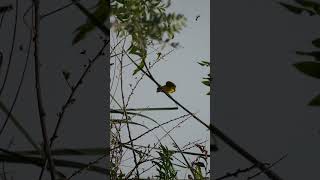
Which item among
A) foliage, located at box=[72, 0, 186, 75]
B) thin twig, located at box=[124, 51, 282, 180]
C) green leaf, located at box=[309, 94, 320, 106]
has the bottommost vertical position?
thin twig, located at box=[124, 51, 282, 180]

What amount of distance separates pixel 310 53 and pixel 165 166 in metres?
0.41

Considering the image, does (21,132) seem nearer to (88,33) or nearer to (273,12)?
(88,33)

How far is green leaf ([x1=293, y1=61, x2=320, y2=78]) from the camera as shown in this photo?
843mm

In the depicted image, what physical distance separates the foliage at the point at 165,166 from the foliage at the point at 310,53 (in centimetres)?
34

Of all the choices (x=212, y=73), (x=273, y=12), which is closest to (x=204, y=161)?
(x=212, y=73)

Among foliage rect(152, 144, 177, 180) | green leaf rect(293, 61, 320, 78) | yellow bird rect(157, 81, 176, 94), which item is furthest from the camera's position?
foliage rect(152, 144, 177, 180)

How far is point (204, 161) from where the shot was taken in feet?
3.88

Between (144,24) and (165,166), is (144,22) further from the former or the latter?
(165,166)

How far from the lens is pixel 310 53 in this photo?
0.87 m

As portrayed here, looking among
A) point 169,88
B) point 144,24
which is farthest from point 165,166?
point 144,24

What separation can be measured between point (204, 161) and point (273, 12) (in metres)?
0.40

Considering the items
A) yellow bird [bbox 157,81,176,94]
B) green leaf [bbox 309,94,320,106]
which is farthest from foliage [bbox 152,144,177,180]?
green leaf [bbox 309,94,320,106]

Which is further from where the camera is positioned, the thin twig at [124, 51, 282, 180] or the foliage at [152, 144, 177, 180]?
the foliage at [152, 144, 177, 180]

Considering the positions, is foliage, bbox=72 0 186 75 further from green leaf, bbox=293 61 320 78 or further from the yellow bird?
green leaf, bbox=293 61 320 78
